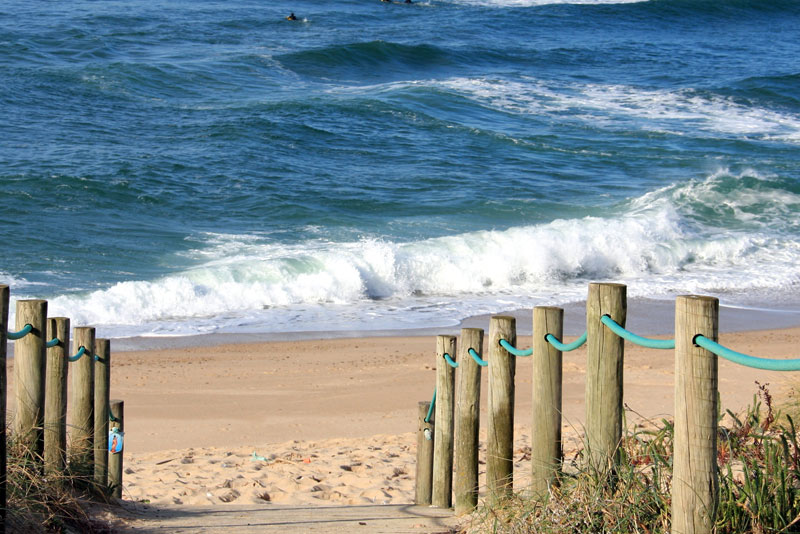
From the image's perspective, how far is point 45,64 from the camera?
2248 cm

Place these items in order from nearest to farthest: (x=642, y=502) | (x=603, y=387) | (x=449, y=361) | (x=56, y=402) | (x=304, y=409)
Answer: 1. (x=642, y=502)
2. (x=603, y=387)
3. (x=56, y=402)
4. (x=449, y=361)
5. (x=304, y=409)

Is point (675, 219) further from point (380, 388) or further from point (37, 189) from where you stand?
point (37, 189)

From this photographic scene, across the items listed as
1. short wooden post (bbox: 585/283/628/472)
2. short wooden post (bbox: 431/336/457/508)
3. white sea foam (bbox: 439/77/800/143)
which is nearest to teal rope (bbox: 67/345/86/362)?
short wooden post (bbox: 431/336/457/508)

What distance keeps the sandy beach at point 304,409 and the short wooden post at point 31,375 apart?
1.13 metres

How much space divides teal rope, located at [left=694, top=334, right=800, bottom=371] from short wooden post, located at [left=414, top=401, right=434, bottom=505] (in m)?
2.41

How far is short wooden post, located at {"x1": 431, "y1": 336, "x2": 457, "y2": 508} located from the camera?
4.59m

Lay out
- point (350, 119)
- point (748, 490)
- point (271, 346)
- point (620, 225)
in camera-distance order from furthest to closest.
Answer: point (350, 119)
point (620, 225)
point (271, 346)
point (748, 490)

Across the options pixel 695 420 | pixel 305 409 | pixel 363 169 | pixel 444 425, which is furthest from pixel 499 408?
pixel 363 169

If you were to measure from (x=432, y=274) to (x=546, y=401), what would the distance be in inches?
333

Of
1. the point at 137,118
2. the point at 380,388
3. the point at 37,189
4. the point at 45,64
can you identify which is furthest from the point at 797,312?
the point at 45,64

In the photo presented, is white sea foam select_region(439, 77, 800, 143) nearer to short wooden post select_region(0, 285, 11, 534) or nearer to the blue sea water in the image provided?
the blue sea water

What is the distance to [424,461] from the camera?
4898mm

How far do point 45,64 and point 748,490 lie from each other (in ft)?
74.8

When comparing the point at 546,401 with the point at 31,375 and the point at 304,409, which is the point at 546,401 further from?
the point at 304,409
